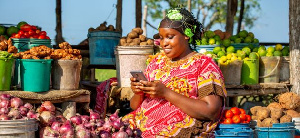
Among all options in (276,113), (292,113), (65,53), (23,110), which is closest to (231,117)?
(276,113)

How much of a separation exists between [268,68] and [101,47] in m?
2.60

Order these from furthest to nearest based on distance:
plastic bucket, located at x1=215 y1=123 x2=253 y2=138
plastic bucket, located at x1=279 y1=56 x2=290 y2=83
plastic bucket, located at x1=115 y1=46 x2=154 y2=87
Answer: plastic bucket, located at x1=279 y1=56 x2=290 y2=83, plastic bucket, located at x1=115 y1=46 x2=154 y2=87, plastic bucket, located at x1=215 y1=123 x2=253 y2=138

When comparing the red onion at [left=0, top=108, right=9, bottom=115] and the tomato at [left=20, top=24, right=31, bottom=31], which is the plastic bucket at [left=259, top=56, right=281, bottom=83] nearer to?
the tomato at [left=20, top=24, right=31, bottom=31]

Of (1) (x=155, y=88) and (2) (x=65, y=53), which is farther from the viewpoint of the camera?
(2) (x=65, y=53)

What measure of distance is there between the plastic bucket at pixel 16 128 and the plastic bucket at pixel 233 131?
173 centimetres

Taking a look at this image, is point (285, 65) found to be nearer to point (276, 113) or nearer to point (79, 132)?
point (276, 113)

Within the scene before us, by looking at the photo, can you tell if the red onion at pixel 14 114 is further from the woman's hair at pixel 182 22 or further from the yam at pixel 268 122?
the yam at pixel 268 122

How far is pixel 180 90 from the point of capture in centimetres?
359

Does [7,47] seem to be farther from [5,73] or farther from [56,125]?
[56,125]

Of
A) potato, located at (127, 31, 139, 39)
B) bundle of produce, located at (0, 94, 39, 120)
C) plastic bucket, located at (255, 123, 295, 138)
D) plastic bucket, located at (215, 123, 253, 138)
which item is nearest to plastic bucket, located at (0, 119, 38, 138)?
bundle of produce, located at (0, 94, 39, 120)

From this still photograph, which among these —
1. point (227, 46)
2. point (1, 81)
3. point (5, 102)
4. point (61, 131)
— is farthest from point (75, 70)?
point (227, 46)

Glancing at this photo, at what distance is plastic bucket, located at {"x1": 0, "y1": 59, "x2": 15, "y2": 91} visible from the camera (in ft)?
14.9

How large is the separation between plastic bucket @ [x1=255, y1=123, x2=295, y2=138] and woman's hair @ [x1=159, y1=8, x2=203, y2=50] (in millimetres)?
1669

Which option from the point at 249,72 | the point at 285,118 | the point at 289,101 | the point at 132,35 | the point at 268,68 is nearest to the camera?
the point at 285,118
